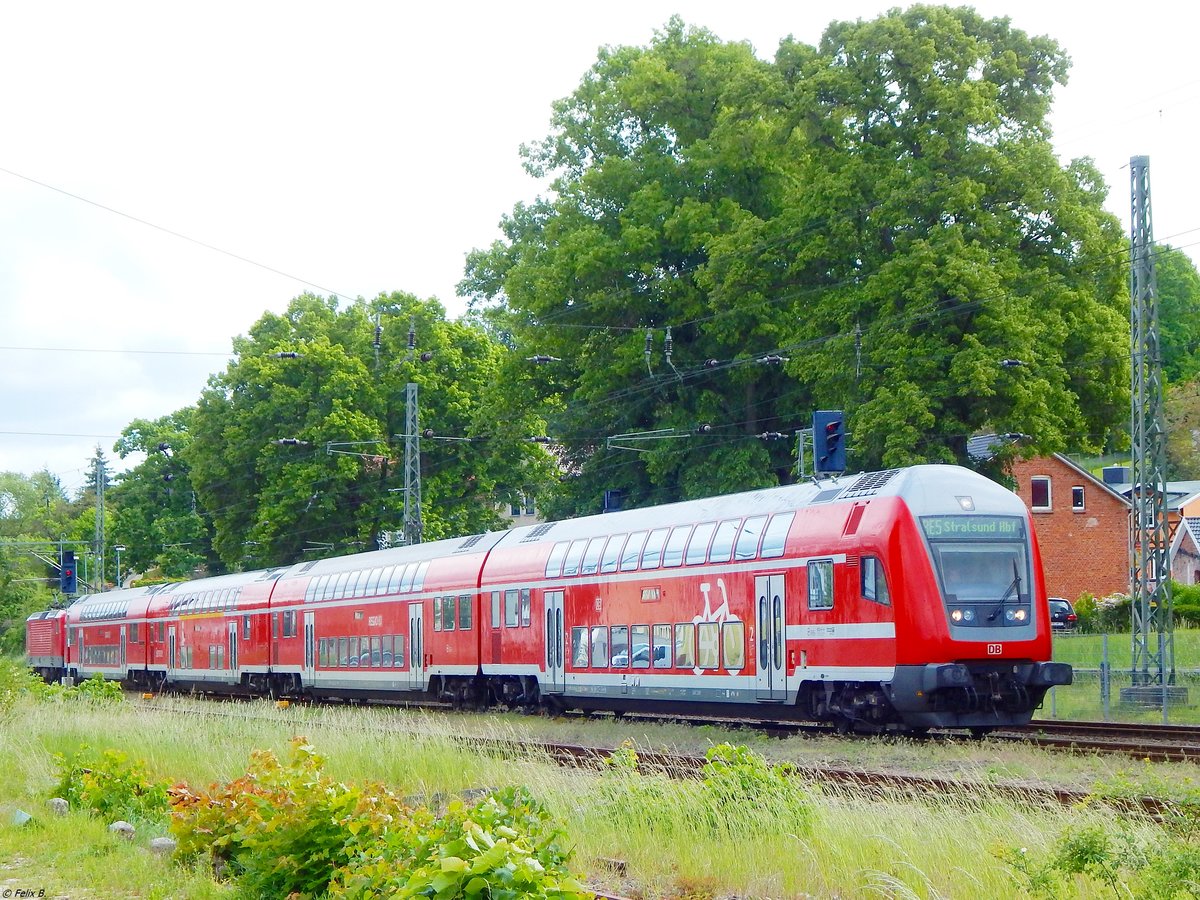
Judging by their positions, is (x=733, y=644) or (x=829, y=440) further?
(x=829, y=440)

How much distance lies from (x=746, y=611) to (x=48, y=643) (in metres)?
48.8

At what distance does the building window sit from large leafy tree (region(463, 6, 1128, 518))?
25.2 meters

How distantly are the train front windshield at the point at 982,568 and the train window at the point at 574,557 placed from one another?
8.06 m

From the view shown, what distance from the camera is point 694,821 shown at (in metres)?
11.0

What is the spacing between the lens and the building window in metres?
61.9

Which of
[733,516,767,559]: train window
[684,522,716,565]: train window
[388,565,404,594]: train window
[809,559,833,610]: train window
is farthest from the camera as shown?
[388,565,404,594]: train window

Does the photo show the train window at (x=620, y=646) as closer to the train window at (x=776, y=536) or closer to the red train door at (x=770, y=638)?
the red train door at (x=770, y=638)

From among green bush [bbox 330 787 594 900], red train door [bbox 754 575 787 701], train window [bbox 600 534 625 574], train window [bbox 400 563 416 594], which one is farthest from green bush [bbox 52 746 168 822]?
train window [bbox 400 563 416 594]

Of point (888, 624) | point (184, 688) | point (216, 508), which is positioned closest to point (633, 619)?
point (888, 624)

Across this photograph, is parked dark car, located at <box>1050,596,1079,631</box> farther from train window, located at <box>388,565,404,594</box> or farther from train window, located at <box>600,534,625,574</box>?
train window, located at <box>600,534,625,574</box>

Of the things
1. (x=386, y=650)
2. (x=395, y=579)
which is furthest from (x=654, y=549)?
(x=386, y=650)

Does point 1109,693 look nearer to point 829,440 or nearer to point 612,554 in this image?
point 829,440

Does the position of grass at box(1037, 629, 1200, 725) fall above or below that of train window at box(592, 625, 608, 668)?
below

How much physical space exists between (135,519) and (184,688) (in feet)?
114
